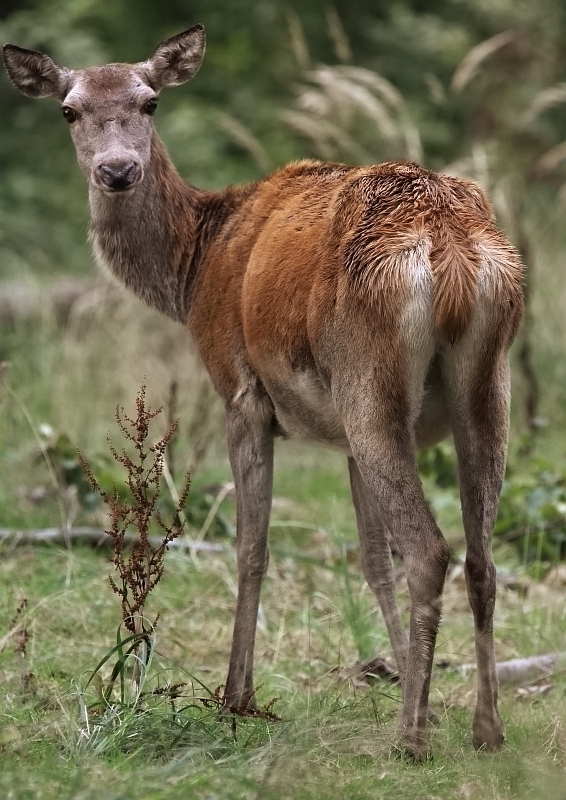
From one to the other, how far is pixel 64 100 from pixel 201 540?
252 cm

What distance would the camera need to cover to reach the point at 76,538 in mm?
6516

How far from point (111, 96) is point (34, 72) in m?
0.53

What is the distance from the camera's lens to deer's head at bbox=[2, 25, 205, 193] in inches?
197

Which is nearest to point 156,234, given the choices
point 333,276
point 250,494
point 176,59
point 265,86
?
point 176,59

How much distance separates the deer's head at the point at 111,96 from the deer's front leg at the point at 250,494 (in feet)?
3.61

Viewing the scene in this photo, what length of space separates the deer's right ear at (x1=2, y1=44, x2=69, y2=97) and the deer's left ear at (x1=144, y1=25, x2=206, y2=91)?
1.29ft

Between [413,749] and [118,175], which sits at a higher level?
[118,175]

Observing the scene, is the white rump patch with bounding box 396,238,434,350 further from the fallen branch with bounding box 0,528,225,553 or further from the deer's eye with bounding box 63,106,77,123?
the fallen branch with bounding box 0,528,225,553

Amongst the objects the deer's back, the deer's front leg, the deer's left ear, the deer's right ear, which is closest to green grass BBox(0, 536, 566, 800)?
the deer's front leg

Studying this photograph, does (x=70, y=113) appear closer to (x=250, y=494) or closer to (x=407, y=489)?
(x=250, y=494)

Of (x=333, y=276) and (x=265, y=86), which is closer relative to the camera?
(x=333, y=276)

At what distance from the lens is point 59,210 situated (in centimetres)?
1463

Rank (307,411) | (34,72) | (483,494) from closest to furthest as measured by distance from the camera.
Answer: (483,494), (307,411), (34,72)

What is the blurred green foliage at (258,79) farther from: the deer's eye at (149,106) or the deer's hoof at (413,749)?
the deer's hoof at (413,749)
